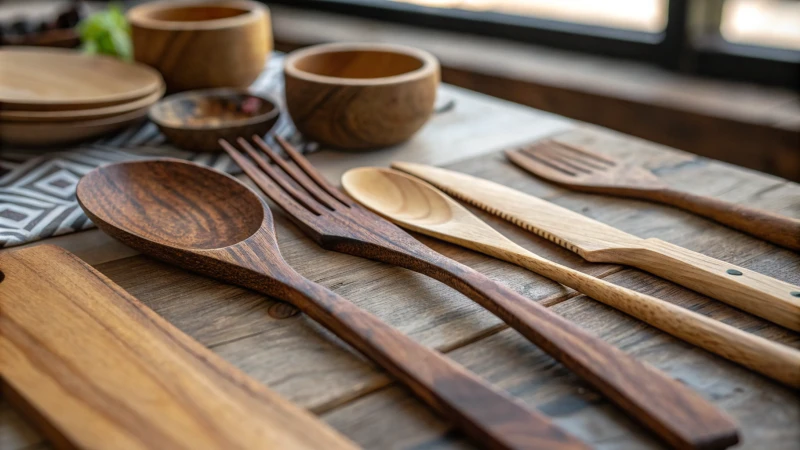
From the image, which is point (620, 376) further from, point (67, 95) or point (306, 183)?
point (67, 95)

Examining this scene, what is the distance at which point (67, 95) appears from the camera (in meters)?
0.90

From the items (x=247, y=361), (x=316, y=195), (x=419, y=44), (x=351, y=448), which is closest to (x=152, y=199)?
(x=316, y=195)

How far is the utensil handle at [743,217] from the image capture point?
1.93 ft

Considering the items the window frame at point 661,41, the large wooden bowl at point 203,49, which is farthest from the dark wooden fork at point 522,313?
the window frame at point 661,41

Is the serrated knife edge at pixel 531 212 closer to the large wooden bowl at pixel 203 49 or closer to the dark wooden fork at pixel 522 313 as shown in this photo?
the dark wooden fork at pixel 522 313

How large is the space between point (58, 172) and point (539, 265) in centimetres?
54

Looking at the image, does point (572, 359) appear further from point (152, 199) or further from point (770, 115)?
point (770, 115)

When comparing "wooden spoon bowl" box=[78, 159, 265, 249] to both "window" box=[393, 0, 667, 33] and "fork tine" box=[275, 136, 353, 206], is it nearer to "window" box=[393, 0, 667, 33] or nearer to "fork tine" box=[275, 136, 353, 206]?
"fork tine" box=[275, 136, 353, 206]

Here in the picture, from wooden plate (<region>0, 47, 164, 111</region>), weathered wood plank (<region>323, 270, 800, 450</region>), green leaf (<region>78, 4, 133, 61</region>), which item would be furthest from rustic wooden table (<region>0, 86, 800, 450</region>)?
green leaf (<region>78, 4, 133, 61</region>)

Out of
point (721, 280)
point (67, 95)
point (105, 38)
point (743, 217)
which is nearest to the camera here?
point (721, 280)

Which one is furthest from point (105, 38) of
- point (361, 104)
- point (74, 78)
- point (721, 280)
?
point (721, 280)

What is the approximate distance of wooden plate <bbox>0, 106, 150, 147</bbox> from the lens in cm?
81

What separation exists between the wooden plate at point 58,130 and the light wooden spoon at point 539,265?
1.10ft

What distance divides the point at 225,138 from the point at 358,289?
0.35 m
